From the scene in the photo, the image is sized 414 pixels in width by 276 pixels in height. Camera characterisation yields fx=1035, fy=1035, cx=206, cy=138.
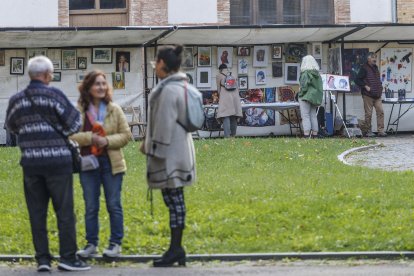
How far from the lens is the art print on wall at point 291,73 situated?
27375 mm

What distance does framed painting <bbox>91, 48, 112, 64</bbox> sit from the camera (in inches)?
1021

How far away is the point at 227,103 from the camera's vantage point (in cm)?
2506

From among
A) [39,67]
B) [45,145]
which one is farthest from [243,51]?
[45,145]

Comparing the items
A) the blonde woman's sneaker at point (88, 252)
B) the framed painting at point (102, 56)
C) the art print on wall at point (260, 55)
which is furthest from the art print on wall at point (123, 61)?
the blonde woman's sneaker at point (88, 252)

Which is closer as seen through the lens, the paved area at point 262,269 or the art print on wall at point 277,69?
the paved area at point 262,269

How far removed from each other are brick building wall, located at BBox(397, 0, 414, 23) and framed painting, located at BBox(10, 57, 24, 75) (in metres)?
10.7

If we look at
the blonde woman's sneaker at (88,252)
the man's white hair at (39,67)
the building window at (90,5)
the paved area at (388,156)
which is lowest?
the blonde woman's sneaker at (88,252)

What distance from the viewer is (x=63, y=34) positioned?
24047 millimetres

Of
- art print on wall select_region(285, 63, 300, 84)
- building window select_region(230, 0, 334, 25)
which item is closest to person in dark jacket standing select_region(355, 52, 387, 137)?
art print on wall select_region(285, 63, 300, 84)

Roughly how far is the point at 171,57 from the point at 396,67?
18.7 metres

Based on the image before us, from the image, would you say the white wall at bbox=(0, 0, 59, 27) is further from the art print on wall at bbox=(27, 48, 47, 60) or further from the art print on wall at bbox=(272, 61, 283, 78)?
the art print on wall at bbox=(272, 61, 283, 78)

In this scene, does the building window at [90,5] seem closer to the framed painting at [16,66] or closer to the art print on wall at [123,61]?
the art print on wall at [123,61]

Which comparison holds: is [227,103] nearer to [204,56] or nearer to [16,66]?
[204,56]

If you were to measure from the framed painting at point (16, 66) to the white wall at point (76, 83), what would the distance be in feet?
0.25
